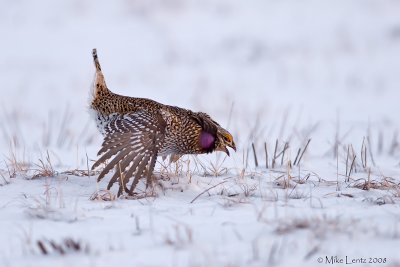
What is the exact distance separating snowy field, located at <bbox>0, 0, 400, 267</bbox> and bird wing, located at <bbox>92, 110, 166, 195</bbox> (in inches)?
6.5

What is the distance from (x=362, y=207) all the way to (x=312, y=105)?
22.9 feet

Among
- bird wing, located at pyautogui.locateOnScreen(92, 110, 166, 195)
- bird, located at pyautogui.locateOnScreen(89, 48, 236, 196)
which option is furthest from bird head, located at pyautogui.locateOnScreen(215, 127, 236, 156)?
bird wing, located at pyautogui.locateOnScreen(92, 110, 166, 195)

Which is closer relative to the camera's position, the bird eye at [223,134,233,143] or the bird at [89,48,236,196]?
the bird at [89,48,236,196]

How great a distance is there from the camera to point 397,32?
14.5 metres

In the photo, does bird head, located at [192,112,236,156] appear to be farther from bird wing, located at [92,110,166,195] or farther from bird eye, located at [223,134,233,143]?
bird wing, located at [92,110,166,195]

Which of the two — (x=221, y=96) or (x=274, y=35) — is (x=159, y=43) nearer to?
(x=274, y=35)

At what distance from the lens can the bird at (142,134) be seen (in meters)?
4.50

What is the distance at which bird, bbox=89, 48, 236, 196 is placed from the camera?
14.8 feet

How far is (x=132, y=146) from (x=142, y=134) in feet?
0.52

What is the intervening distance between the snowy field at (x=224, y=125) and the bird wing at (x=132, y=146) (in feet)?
0.54

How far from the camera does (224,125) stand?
9469mm

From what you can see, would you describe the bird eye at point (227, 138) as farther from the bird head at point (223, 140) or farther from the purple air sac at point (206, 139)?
the purple air sac at point (206, 139)

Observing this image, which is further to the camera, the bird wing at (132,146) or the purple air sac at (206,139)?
the purple air sac at (206,139)

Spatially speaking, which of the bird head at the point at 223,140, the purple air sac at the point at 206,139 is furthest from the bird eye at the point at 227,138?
the purple air sac at the point at 206,139
